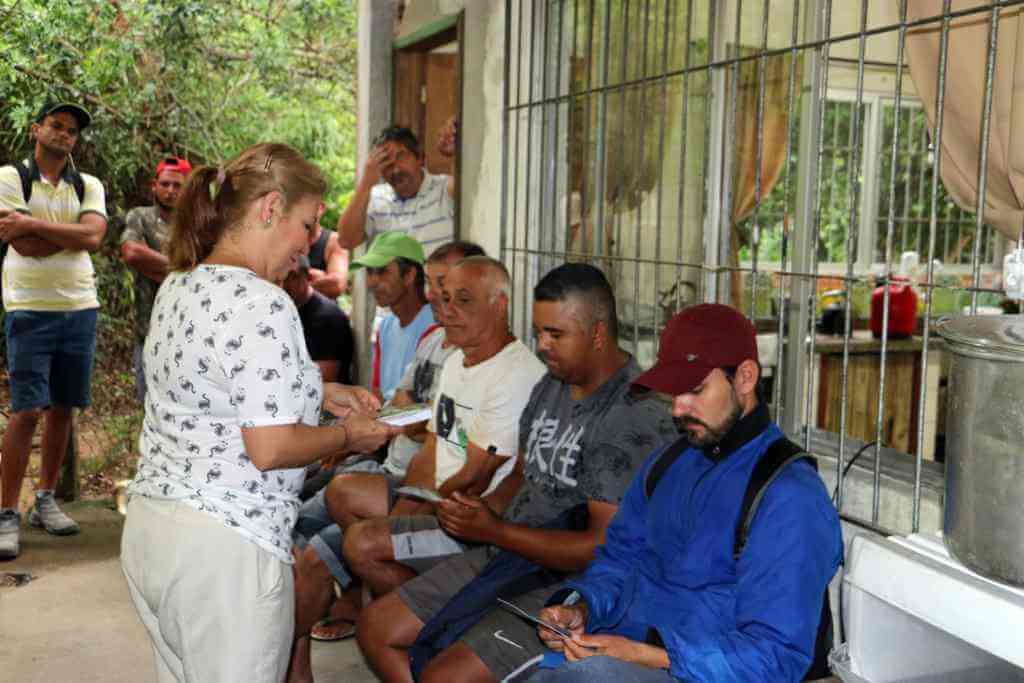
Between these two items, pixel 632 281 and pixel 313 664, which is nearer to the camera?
pixel 313 664

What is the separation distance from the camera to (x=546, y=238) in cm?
419

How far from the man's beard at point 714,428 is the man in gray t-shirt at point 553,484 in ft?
1.34

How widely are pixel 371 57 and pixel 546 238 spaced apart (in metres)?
2.22

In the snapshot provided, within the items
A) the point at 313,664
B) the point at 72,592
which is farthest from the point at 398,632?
the point at 72,592

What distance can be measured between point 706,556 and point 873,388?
3.45m

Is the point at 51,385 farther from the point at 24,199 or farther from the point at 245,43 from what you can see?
the point at 245,43

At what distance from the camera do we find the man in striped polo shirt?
190 inches

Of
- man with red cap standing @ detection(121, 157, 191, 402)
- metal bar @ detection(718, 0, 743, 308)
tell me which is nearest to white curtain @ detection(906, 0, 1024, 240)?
metal bar @ detection(718, 0, 743, 308)

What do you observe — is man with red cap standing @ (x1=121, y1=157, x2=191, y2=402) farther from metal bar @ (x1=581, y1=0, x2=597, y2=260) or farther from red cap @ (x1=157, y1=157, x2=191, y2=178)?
metal bar @ (x1=581, y1=0, x2=597, y2=260)

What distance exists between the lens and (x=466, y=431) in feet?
10.8

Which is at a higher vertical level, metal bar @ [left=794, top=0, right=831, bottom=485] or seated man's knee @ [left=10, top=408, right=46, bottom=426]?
metal bar @ [left=794, top=0, right=831, bottom=485]

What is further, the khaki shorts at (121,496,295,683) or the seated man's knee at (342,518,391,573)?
the seated man's knee at (342,518,391,573)

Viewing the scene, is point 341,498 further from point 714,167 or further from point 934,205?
point 934,205

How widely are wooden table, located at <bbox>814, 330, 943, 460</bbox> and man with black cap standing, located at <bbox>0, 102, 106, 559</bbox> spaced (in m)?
3.53
